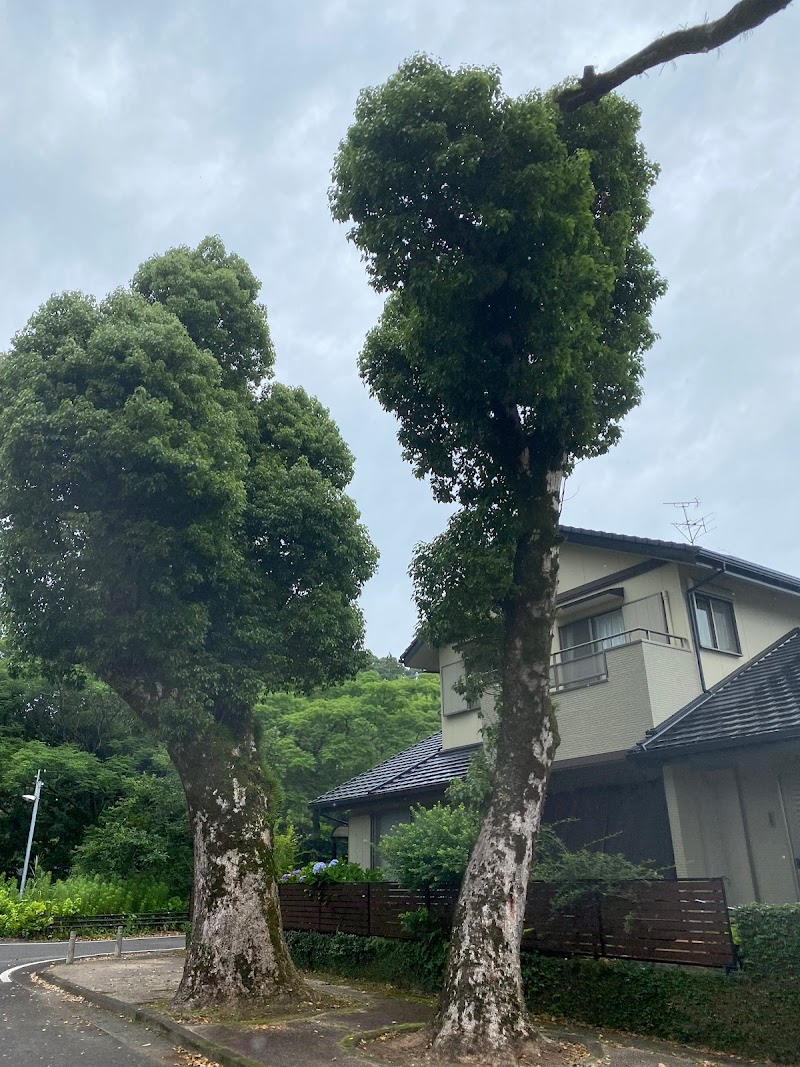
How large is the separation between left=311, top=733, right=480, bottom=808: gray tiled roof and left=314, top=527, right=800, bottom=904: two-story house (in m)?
0.14

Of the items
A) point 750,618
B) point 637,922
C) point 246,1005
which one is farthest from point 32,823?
point 637,922

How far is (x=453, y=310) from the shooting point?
364 inches

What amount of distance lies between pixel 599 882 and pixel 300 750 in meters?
27.4

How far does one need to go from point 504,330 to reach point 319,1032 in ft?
26.6

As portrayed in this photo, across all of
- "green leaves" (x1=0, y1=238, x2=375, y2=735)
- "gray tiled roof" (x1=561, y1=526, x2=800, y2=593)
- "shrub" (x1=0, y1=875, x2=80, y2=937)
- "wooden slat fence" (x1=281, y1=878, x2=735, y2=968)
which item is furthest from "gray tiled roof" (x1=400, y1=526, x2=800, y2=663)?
"shrub" (x1=0, y1=875, x2=80, y2=937)

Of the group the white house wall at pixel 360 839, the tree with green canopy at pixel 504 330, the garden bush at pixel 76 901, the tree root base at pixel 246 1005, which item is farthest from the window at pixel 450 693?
the garden bush at pixel 76 901

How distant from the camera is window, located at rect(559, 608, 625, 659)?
49.4ft

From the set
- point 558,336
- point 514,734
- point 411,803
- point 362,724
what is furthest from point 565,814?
point 362,724

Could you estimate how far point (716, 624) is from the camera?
1496 centimetres

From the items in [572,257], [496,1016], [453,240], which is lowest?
[496,1016]

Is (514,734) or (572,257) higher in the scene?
(572,257)

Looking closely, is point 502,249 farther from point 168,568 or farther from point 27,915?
point 27,915

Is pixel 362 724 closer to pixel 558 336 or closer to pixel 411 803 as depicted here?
pixel 411 803

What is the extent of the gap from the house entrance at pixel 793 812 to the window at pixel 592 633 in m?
3.62
